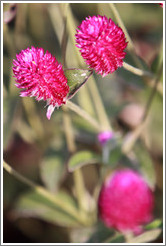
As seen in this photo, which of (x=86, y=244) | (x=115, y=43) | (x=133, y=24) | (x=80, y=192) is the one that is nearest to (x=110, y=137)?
(x=80, y=192)

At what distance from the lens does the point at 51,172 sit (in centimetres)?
106

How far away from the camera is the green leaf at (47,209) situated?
41.5 inches

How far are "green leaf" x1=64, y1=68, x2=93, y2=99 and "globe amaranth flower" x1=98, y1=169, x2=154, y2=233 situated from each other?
1.39 ft

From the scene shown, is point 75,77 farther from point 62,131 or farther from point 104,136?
point 62,131

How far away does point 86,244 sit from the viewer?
923mm

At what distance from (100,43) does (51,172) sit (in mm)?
520

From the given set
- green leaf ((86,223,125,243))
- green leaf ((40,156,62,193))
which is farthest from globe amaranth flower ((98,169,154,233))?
green leaf ((40,156,62,193))

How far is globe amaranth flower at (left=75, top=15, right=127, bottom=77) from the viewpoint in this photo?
603mm

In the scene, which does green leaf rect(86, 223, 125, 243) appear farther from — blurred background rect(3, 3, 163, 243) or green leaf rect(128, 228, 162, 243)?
green leaf rect(128, 228, 162, 243)

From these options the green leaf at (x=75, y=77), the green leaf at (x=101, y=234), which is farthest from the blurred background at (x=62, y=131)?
the green leaf at (x=75, y=77)

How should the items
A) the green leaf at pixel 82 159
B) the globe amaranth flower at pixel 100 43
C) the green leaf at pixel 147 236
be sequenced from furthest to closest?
the green leaf at pixel 82 159
the green leaf at pixel 147 236
the globe amaranth flower at pixel 100 43

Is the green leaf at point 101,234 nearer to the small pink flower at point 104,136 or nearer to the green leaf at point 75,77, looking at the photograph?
the small pink flower at point 104,136

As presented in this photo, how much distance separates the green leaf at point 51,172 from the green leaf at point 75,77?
424mm

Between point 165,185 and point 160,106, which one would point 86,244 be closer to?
point 165,185
